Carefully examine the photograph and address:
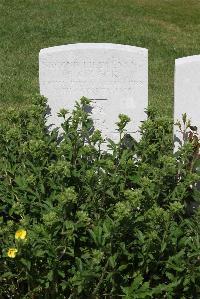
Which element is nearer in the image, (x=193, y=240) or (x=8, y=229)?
(x=8, y=229)

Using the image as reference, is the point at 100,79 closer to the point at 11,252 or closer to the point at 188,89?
the point at 188,89

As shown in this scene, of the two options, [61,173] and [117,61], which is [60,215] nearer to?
[61,173]

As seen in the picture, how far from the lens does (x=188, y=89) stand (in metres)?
3.95

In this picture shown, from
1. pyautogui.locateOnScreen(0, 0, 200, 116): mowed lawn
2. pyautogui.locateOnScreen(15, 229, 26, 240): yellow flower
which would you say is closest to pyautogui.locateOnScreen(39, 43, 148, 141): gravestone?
pyautogui.locateOnScreen(15, 229, 26, 240): yellow flower

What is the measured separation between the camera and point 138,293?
299 cm

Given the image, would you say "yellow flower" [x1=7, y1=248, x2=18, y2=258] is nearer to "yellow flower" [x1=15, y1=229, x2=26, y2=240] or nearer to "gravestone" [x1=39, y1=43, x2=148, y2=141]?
"yellow flower" [x1=15, y1=229, x2=26, y2=240]

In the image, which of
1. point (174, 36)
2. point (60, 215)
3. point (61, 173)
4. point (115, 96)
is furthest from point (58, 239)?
point (174, 36)

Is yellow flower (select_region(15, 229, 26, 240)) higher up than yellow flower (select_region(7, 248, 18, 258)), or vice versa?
yellow flower (select_region(15, 229, 26, 240))

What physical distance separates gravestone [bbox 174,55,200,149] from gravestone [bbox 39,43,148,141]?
23cm

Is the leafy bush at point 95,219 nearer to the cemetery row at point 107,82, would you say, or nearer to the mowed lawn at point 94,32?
the cemetery row at point 107,82

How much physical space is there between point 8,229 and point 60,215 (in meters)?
0.26

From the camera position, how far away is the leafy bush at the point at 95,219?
2.93 metres

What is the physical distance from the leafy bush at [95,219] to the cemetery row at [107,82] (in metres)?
0.28

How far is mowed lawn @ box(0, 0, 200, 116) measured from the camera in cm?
801
